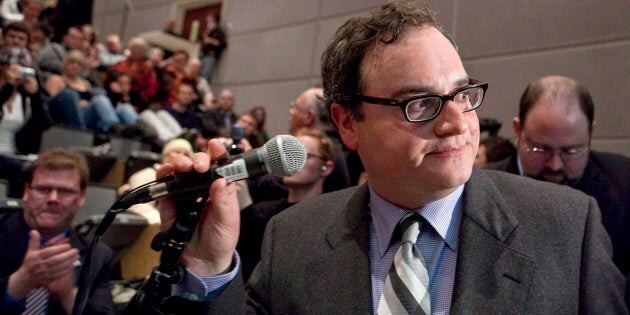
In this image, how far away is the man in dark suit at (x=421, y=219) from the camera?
0.90m

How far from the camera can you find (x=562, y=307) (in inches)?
34.2

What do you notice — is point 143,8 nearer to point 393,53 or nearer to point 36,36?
point 36,36

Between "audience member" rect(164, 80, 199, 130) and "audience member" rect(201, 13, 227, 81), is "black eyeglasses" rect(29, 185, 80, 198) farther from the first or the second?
"audience member" rect(201, 13, 227, 81)

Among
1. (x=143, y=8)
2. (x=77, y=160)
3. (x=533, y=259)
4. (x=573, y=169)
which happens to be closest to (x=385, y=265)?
(x=533, y=259)

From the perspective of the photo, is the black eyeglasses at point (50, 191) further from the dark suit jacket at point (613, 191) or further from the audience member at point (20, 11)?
the audience member at point (20, 11)

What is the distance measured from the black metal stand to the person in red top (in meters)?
5.47

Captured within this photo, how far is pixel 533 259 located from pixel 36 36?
572 centimetres

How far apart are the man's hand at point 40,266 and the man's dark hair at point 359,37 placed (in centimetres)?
98

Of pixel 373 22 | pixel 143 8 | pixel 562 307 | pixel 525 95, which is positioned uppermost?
pixel 143 8

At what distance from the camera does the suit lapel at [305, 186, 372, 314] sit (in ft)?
3.18

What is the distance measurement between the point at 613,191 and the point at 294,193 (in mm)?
1280

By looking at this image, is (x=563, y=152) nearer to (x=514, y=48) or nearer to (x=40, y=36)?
(x=514, y=48)

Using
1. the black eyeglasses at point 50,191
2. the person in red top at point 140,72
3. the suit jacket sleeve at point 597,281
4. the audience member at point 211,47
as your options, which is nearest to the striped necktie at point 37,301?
the black eyeglasses at point 50,191

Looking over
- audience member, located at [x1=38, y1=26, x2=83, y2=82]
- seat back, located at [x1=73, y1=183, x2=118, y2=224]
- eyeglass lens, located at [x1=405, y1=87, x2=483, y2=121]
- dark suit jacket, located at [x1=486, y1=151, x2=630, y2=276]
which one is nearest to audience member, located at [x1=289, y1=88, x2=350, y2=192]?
dark suit jacket, located at [x1=486, y1=151, x2=630, y2=276]
